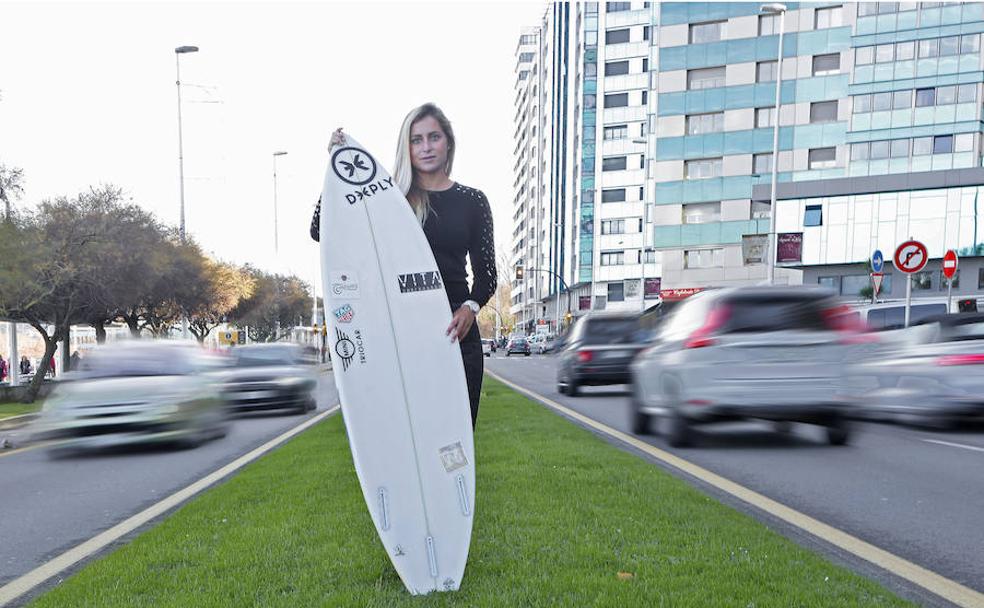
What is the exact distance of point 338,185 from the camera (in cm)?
338

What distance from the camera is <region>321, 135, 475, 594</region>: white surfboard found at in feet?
10.8

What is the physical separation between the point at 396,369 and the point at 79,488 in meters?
5.63

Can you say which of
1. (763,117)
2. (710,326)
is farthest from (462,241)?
(763,117)

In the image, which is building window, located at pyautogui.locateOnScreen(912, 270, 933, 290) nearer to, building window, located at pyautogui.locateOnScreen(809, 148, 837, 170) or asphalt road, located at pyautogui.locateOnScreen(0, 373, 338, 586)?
building window, located at pyautogui.locateOnScreen(809, 148, 837, 170)

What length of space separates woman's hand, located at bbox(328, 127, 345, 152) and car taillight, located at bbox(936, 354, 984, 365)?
29.4 feet

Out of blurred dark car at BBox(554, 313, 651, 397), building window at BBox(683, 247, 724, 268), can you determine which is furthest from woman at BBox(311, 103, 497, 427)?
building window at BBox(683, 247, 724, 268)

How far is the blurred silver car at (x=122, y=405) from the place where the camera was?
962cm

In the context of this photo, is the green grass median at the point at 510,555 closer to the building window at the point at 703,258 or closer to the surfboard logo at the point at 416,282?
A: the surfboard logo at the point at 416,282

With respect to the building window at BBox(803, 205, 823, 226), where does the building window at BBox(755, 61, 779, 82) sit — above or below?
above

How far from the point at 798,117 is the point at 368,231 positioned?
163 ft

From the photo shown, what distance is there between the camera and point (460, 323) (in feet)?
→ 11.1

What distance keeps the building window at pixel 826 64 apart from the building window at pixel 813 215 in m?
9.00

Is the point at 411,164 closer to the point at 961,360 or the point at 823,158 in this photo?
the point at 961,360

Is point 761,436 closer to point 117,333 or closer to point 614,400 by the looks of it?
point 614,400
